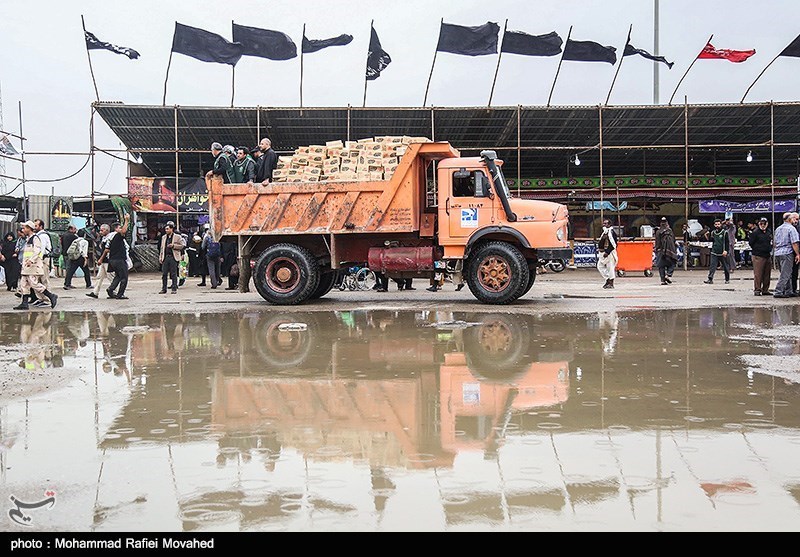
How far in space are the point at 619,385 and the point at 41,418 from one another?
4.45 meters

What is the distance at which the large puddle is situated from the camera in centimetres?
357

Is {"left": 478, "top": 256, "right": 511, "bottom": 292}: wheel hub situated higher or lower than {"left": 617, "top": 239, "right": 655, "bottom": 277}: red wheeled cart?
lower

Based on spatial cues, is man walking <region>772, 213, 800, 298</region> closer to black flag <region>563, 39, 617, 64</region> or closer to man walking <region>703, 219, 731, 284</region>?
man walking <region>703, 219, 731, 284</region>

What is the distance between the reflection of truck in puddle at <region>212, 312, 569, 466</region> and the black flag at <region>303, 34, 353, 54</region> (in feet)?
51.9

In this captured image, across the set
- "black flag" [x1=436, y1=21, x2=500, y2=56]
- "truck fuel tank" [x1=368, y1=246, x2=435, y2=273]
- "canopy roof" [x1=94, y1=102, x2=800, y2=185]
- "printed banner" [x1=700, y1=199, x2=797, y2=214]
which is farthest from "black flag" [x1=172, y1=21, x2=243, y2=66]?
"printed banner" [x1=700, y1=199, x2=797, y2=214]

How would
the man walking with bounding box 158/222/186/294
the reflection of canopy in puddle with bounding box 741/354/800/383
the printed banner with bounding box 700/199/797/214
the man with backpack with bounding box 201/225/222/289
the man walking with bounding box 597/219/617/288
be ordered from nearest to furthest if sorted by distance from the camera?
the reflection of canopy in puddle with bounding box 741/354/800/383 → the man walking with bounding box 158/222/186/294 → the man walking with bounding box 597/219/617/288 → the man with backpack with bounding box 201/225/222/289 → the printed banner with bounding box 700/199/797/214

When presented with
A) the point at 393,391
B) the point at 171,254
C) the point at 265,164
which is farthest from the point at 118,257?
the point at 393,391

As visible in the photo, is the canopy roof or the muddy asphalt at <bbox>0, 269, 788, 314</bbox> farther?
the canopy roof

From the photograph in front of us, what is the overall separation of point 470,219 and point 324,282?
147 inches

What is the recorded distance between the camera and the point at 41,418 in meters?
5.48

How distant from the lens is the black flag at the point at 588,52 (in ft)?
77.6

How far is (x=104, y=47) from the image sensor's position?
22.8m

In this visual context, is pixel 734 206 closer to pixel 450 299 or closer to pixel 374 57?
pixel 374 57

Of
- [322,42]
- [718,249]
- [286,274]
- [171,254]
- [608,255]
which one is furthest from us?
[322,42]
